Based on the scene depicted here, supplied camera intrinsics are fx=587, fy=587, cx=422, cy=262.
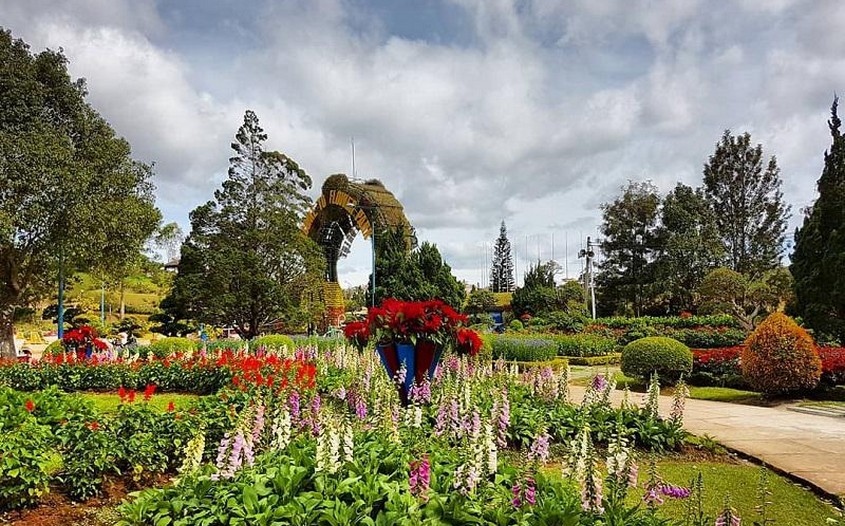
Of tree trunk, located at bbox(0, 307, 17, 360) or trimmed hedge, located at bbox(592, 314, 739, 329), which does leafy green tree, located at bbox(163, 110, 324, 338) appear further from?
trimmed hedge, located at bbox(592, 314, 739, 329)

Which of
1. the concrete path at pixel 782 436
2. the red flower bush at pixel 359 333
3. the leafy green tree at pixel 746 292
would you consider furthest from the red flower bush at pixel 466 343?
the leafy green tree at pixel 746 292

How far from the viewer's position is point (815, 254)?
1183 cm

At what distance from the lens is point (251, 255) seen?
59.6ft

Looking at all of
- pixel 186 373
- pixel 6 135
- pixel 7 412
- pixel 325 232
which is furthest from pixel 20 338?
pixel 7 412

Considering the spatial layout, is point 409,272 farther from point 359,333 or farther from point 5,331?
point 359,333

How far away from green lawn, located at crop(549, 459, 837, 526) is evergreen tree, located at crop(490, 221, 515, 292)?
55.2 metres

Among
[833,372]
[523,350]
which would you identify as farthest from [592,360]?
[833,372]

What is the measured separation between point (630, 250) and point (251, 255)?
24.8 metres

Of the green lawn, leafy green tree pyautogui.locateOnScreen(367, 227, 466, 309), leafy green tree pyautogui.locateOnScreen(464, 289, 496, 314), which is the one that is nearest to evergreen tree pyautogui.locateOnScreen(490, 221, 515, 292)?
leafy green tree pyautogui.locateOnScreen(464, 289, 496, 314)

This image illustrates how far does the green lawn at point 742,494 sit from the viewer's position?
374 cm

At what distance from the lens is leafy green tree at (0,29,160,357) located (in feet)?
48.4

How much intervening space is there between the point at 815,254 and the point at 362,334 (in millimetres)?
10166

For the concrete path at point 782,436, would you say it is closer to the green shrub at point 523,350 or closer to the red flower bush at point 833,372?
the red flower bush at point 833,372

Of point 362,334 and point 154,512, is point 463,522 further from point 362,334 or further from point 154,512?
point 362,334
